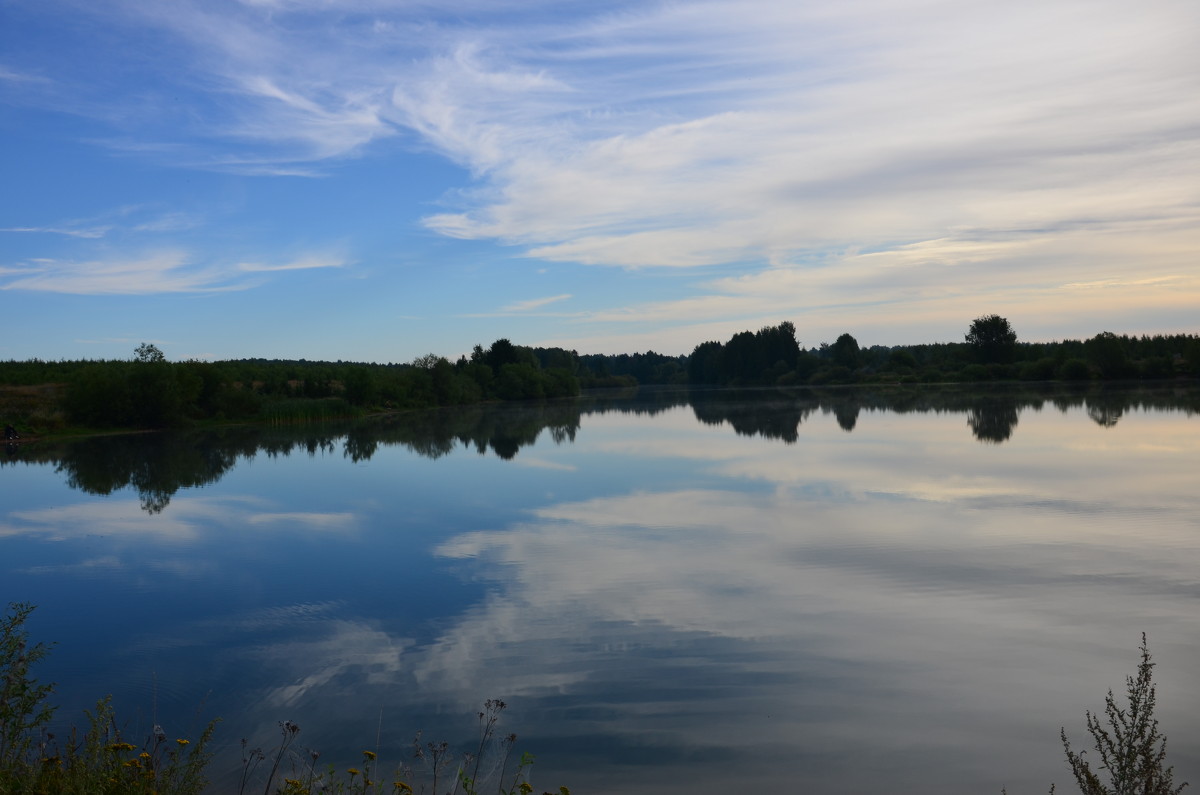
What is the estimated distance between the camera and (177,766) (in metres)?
4.40

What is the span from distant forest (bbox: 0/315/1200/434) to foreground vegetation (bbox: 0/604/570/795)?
37964 mm

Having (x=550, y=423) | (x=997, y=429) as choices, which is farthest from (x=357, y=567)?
(x=550, y=423)

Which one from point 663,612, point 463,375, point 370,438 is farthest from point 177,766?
point 463,375

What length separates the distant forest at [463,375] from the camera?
A: 4044 cm

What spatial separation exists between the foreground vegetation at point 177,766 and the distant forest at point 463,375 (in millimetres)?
37964

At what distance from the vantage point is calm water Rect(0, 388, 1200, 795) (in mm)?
5488

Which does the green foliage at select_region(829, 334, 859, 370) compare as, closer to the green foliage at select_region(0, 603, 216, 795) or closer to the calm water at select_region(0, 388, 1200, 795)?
the calm water at select_region(0, 388, 1200, 795)

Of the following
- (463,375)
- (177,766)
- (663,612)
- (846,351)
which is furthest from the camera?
(846,351)

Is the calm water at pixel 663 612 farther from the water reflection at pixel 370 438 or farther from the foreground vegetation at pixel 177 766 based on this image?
the water reflection at pixel 370 438

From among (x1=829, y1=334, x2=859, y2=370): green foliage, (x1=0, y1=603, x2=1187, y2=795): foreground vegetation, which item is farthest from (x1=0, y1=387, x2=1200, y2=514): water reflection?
(x1=829, y1=334, x2=859, y2=370): green foliage

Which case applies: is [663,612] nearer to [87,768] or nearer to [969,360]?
[87,768]

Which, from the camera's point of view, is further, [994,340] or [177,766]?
[994,340]

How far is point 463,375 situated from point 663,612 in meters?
65.8

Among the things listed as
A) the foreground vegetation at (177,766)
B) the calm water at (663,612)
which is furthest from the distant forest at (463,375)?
the foreground vegetation at (177,766)
